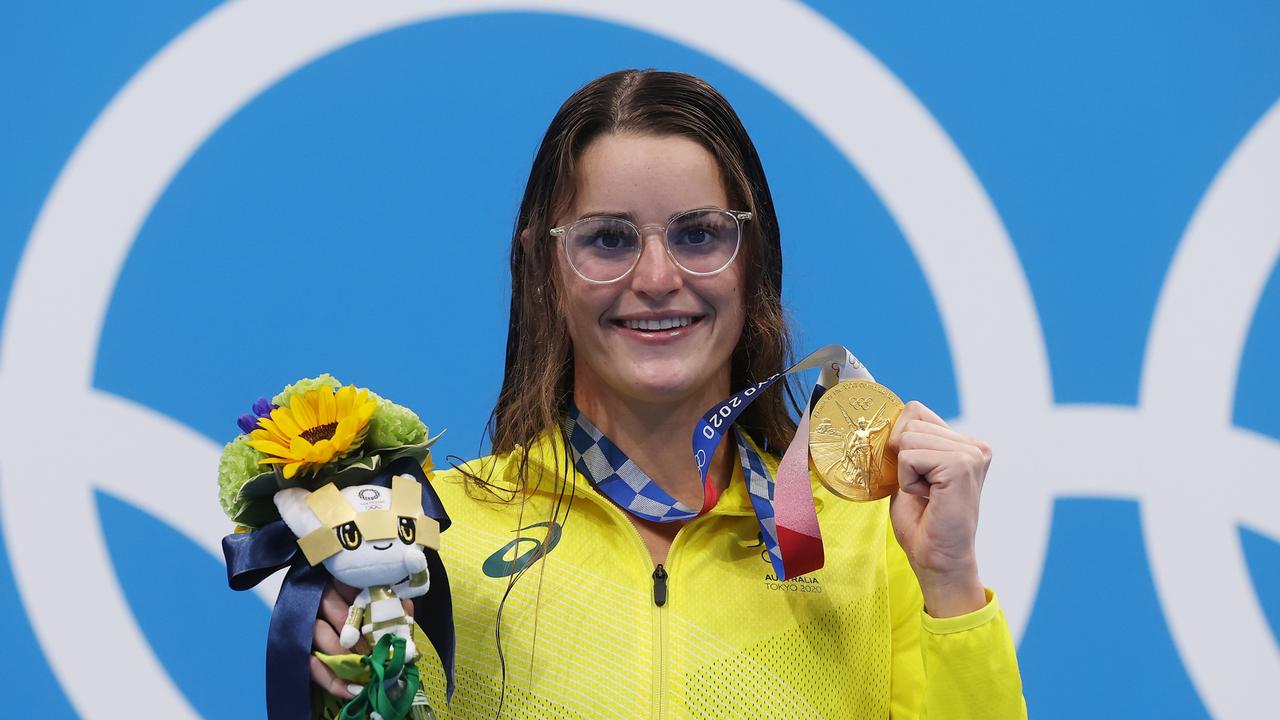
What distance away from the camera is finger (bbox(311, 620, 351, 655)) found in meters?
1.27

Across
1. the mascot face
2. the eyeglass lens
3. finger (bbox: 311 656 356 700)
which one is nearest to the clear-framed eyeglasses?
the eyeglass lens

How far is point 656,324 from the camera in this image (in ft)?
4.91

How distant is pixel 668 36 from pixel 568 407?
843 mm

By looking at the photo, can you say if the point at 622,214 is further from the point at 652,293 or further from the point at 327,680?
the point at 327,680

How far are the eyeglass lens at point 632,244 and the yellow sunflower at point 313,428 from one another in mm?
318

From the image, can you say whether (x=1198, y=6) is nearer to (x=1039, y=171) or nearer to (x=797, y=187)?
(x=1039, y=171)

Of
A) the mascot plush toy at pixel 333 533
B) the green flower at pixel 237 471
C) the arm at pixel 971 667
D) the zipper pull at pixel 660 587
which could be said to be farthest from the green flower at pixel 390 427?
the arm at pixel 971 667

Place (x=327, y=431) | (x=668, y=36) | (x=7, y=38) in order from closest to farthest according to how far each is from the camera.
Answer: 1. (x=327, y=431)
2. (x=7, y=38)
3. (x=668, y=36)

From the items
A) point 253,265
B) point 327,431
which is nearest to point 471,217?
point 253,265

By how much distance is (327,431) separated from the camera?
1279mm

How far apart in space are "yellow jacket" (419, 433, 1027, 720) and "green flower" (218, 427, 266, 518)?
295 millimetres

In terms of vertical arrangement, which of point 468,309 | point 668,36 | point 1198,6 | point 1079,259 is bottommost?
point 468,309

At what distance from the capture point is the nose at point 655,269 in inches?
57.8

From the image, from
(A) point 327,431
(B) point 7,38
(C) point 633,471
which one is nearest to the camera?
(A) point 327,431
